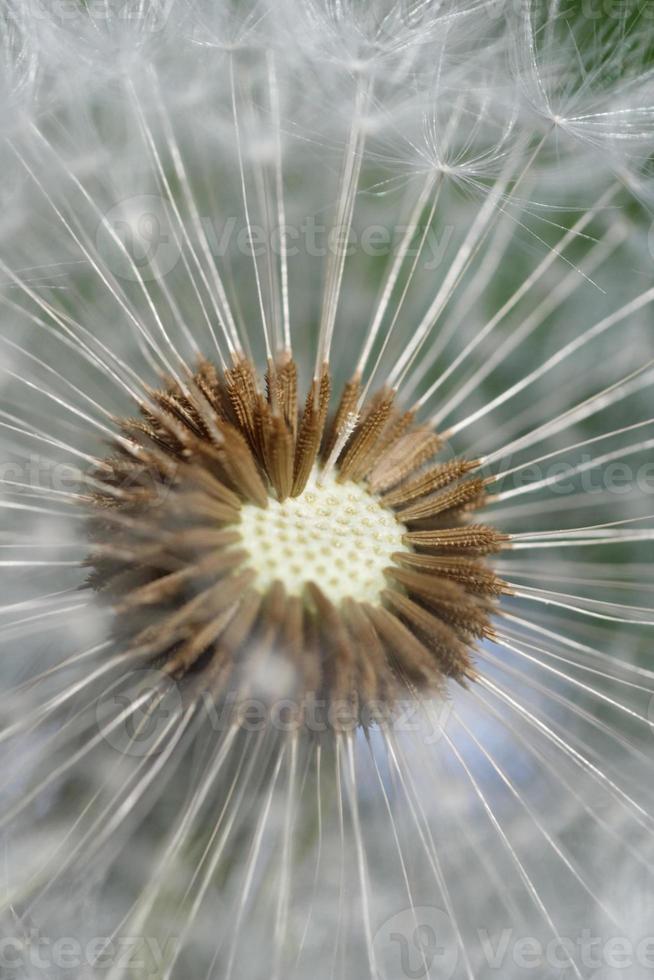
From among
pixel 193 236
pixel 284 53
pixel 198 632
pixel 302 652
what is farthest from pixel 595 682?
pixel 284 53

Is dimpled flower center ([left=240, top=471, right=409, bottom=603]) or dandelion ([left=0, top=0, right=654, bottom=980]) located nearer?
dandelion ([left=0, top=0, right=654, bottom=980])

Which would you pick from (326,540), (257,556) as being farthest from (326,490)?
(257,556)

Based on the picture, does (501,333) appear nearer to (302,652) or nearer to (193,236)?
(193,236)

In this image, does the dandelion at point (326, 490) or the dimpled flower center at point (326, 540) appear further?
the dimpled flower center at point (326, 540)

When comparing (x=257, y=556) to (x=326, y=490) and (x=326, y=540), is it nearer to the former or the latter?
(x=326, y=540)
